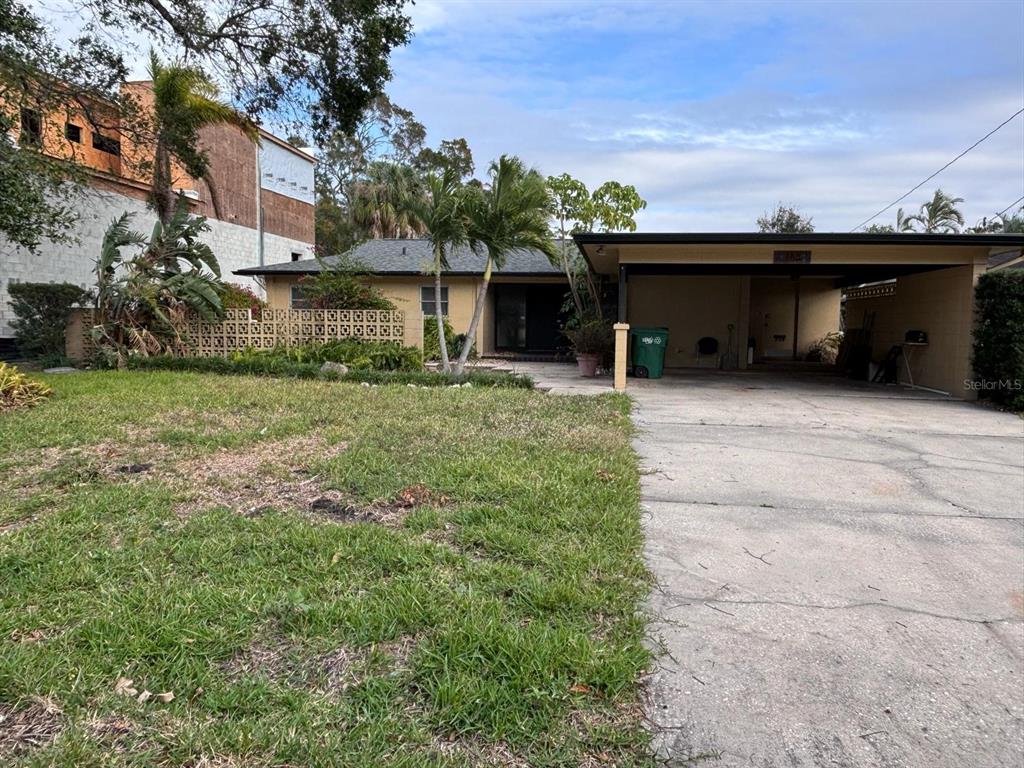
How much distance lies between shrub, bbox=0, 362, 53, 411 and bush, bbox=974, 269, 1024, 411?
44.7 ft

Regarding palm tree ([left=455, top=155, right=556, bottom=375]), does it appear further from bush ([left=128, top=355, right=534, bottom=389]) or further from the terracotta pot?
the terracotta pot

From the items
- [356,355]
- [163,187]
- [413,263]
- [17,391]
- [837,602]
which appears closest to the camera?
[837,602]

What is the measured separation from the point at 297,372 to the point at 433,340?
477cm

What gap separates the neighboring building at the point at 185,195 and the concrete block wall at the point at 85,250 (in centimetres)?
2

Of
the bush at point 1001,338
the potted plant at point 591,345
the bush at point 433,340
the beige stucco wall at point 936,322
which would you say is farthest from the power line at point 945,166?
the bush at point 433,340

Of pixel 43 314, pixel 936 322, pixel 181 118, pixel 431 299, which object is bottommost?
pixel 43 314

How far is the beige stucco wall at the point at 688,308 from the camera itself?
53.9 feet

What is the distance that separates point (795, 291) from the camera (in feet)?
61.3

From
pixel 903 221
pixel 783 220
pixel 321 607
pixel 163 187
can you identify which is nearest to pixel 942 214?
pixel 903 221

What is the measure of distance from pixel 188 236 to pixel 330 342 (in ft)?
11.7

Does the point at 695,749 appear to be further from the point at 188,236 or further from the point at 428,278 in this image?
the point at 428,278

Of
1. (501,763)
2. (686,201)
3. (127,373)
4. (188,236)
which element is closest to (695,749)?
(501,763)

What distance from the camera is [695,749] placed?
2.21m

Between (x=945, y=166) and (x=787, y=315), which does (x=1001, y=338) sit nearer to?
(x=787, y=315)
